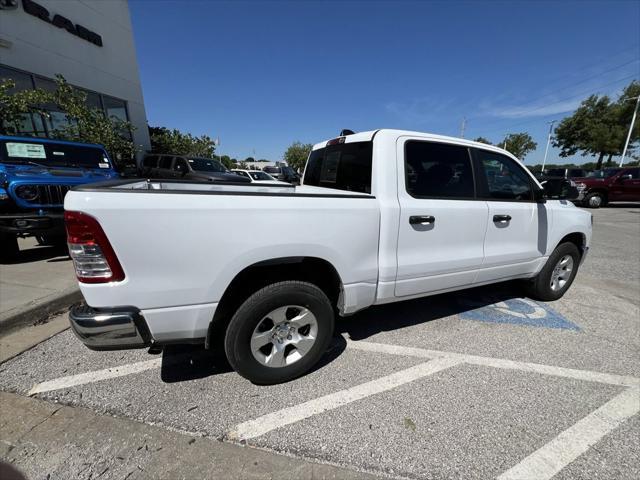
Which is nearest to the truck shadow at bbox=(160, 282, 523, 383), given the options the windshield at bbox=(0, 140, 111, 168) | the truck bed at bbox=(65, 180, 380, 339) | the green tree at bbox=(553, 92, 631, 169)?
the truck bed at bbox=(65, 180, 380, 339)

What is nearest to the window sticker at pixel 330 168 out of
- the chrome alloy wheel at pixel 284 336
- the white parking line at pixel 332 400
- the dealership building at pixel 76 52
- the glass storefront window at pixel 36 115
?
the chrome alloy wheel at pixel 284 336

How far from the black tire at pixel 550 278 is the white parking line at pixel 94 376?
4253 millimetres

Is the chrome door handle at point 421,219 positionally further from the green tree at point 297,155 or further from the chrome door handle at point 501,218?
the green tree at point 297,155

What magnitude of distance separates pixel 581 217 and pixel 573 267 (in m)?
0.69

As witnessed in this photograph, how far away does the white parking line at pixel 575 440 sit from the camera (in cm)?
168

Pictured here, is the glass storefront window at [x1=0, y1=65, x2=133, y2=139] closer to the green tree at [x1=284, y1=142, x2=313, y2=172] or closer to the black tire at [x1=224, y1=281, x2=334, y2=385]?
the black tire at [x1=224, y1=281, x2=334, y2=385]

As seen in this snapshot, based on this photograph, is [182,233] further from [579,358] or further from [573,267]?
[573,267]

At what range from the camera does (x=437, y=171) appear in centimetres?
270

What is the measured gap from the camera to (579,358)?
273 centimetres

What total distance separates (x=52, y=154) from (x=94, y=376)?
5.21 m

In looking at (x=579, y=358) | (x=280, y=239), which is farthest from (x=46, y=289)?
(x=579, y=358)

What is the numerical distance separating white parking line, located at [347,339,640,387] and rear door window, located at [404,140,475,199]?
1.44m

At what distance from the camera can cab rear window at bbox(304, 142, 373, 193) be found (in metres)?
2.56

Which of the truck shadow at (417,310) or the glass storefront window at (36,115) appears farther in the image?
the glass storefront window at (36,115)
